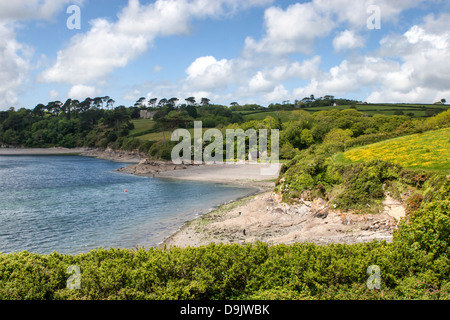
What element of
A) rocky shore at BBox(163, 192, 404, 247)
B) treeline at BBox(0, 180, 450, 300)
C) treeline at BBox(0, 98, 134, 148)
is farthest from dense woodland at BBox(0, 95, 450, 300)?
treeline at BBox(0, 98, 134, 148)

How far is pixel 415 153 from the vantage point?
2661 cm

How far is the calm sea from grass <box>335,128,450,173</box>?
1640cm

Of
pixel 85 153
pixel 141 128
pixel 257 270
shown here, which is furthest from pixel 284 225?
pixel 141 128

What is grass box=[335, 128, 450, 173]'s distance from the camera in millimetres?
23731

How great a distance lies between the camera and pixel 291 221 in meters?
26.2

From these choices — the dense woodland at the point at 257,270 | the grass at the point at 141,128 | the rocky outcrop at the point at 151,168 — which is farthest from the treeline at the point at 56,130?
the dense woodland at the point at 257,270

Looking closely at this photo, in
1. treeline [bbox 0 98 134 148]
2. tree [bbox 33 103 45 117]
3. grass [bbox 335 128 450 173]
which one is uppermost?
tree [bbox 33 103 45 117]

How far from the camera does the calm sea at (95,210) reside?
24484 millimetres

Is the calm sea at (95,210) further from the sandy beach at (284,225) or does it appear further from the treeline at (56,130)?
the treeline at (56,130)

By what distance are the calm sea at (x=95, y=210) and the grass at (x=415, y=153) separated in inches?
645

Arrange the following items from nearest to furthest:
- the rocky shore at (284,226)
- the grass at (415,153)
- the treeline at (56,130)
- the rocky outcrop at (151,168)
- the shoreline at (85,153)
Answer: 1. the rocky shore at (284,226)
2. the grass at (415,153)
3. the rocky outcrop at (151,168)
4. the shoreline at (85,153)
5. the treeline at (56,130)

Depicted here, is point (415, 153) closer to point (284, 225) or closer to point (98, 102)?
point (284, 225)

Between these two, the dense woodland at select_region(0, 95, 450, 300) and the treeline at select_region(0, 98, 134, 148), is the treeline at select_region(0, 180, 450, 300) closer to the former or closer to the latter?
the dense woodland at select_region(0, 95, 450, 300)
